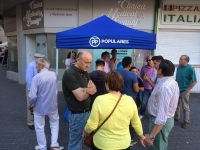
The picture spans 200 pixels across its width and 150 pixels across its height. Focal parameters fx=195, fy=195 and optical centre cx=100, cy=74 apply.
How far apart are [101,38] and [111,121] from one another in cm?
259

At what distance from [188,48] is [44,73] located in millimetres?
7029

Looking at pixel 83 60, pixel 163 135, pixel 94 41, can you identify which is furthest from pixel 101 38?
pixel 163 135

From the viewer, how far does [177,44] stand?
8297 millimetres

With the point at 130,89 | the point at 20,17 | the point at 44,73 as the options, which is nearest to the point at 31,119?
the point at 44,73

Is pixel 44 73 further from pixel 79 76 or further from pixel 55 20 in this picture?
pixel 55 20

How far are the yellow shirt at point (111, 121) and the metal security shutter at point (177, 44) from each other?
6770 millimetres

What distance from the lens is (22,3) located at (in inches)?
357

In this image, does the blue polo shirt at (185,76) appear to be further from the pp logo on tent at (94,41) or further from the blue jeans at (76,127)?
the blue jeans at (76,127)

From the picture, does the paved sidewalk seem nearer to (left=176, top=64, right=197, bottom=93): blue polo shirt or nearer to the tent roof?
(left=176, top=64, right=197, bottom=93): blue polo shirt

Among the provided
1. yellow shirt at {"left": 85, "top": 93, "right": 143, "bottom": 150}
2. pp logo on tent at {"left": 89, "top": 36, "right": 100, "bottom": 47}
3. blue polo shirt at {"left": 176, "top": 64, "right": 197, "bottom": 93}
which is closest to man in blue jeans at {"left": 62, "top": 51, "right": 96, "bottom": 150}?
yellow shirt at {"left": 85, "top": 93, "right": 143, "bottom": 150}

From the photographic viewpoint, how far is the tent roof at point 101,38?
4203mm

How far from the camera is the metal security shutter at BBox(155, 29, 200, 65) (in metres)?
8.22

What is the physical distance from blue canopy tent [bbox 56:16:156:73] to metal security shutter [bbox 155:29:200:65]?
4.04m

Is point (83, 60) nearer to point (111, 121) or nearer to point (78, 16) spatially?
point (111, 121)
